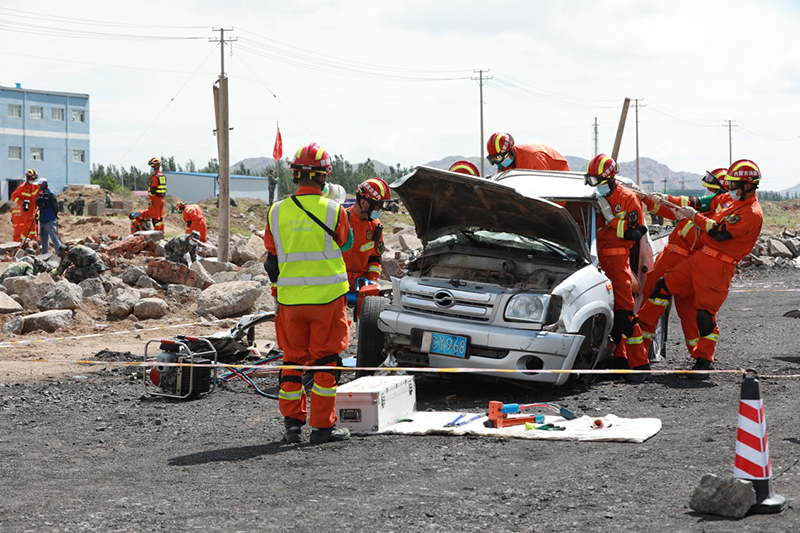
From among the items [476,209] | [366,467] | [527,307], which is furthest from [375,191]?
[366,467]

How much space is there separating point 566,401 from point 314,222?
2815mm

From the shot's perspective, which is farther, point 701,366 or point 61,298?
point 61,298

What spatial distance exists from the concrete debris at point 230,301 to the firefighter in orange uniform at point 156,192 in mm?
8335

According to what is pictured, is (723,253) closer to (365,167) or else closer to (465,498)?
(465,498)

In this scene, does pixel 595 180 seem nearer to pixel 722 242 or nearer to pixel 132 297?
pixel 722 242

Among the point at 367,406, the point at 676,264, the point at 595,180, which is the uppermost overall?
the point at 595,180

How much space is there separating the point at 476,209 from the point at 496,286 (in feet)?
3.32

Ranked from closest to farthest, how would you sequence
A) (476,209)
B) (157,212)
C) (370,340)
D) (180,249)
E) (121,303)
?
(370,340), (476,209), (121,303), (180,249), (157,212)

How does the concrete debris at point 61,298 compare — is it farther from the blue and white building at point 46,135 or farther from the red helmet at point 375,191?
the blue and white building at point 46,135

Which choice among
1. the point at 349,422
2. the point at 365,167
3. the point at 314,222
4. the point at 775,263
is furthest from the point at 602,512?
the point at 365,167

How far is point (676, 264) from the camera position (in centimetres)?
915

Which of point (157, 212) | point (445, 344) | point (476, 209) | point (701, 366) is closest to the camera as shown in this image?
point (445, 344)

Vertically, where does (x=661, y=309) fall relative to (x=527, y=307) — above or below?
below

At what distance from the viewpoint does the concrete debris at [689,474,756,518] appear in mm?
4211
